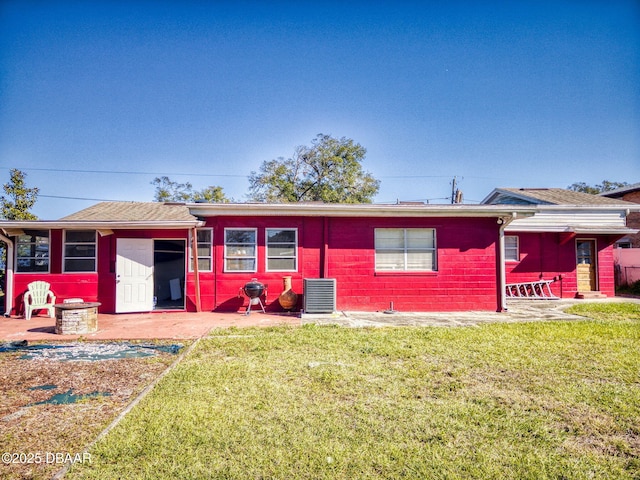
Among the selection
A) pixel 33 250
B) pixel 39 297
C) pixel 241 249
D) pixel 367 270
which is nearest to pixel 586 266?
pixel 367 270

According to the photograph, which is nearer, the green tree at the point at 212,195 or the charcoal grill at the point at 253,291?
the charcoal grill at the point at 253,291

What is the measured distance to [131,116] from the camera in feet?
56.3

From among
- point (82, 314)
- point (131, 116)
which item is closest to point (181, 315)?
point (82, 314)

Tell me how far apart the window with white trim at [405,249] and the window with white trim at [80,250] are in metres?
7.76

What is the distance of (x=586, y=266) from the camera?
1355 centimetres

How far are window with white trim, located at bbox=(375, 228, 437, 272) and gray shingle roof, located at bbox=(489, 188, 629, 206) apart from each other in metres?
7.16

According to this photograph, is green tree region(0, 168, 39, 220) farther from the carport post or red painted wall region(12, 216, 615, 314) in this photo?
the carport post

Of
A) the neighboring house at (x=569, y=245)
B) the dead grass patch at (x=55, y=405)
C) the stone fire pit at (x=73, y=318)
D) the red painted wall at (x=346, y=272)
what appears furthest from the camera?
the neighboring house at (x=569, y=245)

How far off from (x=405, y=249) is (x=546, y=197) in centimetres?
939

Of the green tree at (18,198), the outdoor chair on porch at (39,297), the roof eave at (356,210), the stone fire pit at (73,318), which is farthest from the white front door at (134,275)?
the green tree at (18,198)

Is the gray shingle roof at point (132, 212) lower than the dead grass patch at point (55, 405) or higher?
higher

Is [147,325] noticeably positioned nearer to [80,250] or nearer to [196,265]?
[196,265]

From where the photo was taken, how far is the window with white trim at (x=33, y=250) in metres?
9.51

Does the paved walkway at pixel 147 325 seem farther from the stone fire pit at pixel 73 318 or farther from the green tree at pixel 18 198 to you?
the green tree at pixel 18 198
